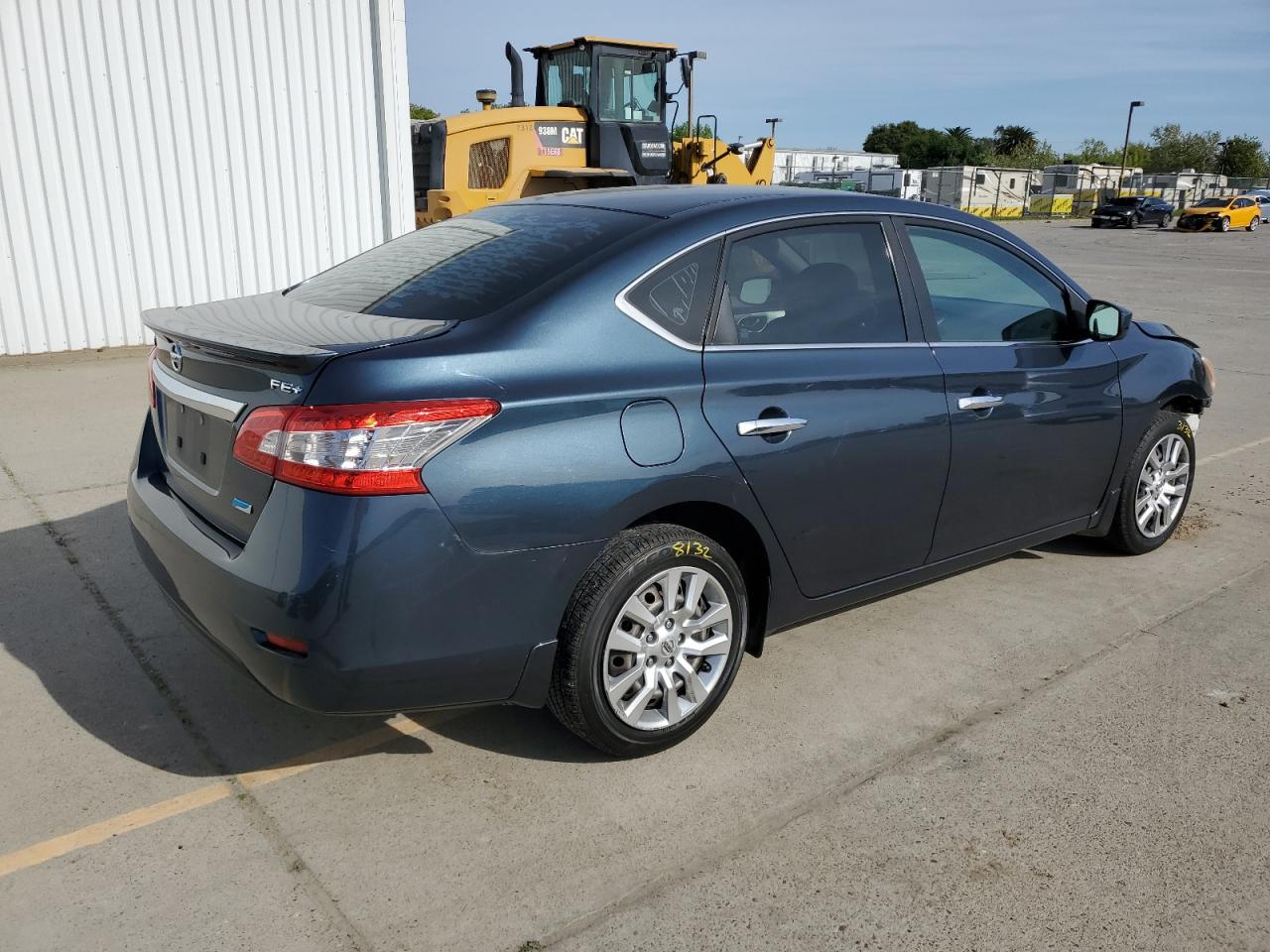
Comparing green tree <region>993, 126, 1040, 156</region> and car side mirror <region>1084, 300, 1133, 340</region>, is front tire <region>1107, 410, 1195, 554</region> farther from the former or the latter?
green tree <region>993, 126, 1040, 156</region>

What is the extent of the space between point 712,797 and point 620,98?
12855 millimetres

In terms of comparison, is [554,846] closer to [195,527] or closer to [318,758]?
[318,758]

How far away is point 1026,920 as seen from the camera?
101 inches

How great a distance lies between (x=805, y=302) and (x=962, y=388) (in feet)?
2.41

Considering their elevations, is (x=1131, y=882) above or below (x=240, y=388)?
below

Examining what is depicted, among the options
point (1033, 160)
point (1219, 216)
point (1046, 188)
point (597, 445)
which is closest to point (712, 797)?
point (597, 445)

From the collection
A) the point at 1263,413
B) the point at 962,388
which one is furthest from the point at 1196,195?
the point at 962,388

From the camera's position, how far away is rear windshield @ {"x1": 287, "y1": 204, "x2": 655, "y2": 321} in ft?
10.2

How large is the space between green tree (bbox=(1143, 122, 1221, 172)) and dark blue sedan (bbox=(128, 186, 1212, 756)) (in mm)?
95561

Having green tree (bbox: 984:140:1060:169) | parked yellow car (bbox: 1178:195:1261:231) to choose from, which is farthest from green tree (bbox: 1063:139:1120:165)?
parked yellow car (bbox: 1178:195:1261:231)

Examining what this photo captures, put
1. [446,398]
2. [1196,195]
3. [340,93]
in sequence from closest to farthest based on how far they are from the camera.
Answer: [446,398] < [340,93] < [1196,195]

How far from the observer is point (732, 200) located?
3.53 m

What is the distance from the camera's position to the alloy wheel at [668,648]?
3051 mm

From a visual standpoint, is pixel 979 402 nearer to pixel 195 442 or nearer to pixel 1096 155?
pixel 195 442
